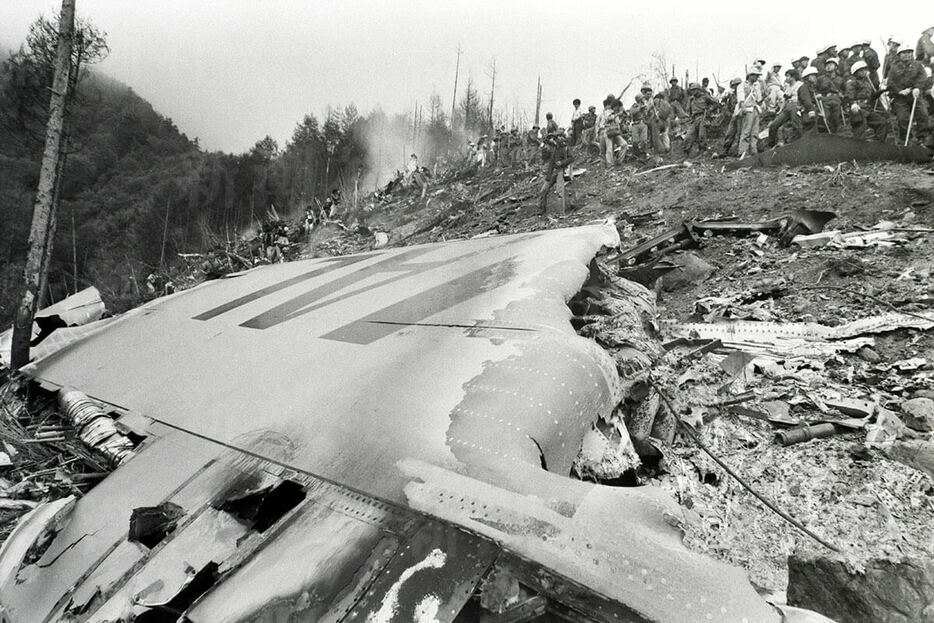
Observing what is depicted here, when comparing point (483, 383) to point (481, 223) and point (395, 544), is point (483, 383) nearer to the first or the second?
point (395, 544)

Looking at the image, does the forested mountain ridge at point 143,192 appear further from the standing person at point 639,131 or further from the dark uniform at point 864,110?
the dark uniform at point 864,110

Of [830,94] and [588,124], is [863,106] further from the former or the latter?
[588,124]

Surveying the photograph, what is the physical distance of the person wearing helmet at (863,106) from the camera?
1152cm

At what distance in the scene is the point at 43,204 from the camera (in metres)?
7.48

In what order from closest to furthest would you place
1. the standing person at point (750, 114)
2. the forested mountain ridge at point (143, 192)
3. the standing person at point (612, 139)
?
the standing person at point (750, 114)
the standing person at point (612, 139)
the forested mountain ridge at point (143, 192)

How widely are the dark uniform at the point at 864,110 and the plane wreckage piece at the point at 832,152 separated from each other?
112 cm

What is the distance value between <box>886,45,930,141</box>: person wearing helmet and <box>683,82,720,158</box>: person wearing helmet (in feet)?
14.2

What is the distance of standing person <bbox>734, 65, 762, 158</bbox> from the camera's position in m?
12.9

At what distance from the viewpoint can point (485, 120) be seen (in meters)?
46.6

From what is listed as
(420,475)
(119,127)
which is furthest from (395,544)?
(119,127)

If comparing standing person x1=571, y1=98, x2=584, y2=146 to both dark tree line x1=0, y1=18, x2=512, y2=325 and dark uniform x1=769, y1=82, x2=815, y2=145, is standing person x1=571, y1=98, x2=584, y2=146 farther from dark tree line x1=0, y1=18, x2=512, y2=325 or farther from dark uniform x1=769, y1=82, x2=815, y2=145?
dark tree line x1=0, y1=18, x2=512, y2=325

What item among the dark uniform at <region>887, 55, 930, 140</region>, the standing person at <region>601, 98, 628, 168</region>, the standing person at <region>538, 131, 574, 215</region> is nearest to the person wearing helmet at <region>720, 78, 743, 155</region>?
the standing person at <region>601, 98, 628, 168</region>

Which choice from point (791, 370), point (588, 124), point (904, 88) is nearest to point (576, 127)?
point (588, 124)

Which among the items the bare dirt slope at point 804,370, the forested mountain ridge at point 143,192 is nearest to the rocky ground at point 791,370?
the bare dirt slope at point 804,370
